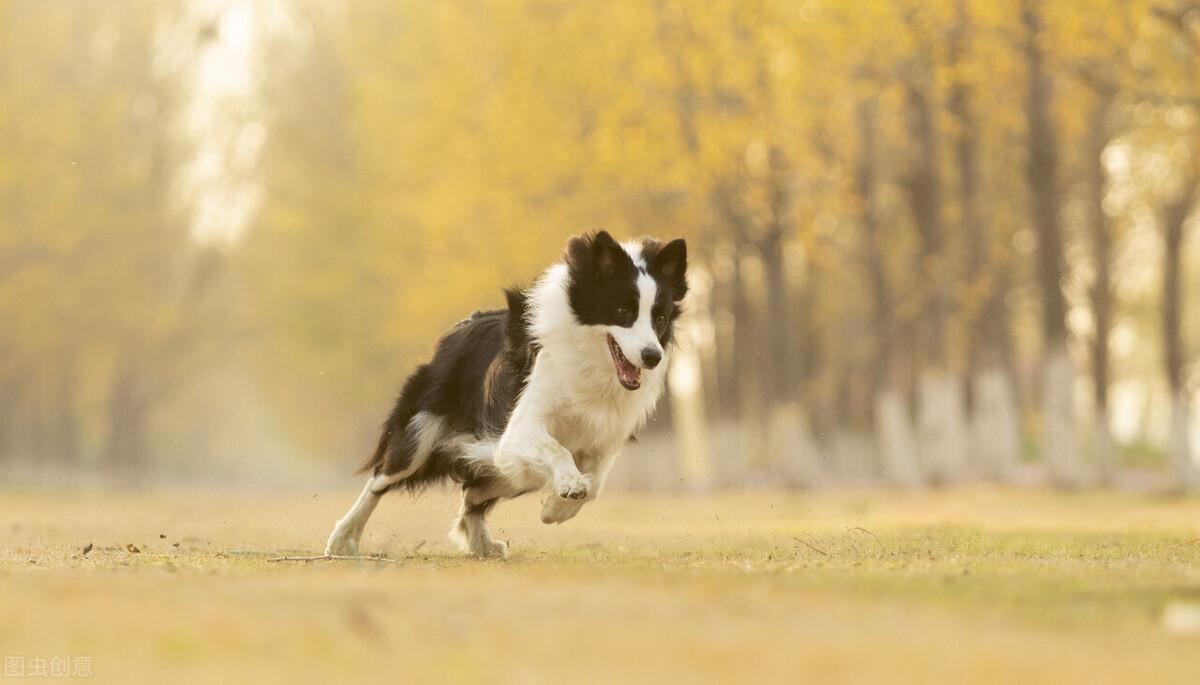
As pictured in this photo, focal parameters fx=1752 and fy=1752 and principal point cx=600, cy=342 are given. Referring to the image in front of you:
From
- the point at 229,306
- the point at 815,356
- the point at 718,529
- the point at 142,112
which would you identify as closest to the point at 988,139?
the point at 815,356

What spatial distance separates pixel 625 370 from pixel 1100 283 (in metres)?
21.5

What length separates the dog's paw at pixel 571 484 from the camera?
10227 millimetres

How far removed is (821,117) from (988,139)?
5521 millimetres

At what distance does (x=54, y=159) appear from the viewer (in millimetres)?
37469

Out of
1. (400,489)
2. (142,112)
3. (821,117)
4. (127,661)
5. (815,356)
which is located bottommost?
(127,661)

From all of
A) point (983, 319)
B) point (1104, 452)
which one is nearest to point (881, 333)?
point (983, 319)

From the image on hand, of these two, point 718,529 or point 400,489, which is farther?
point 718,529

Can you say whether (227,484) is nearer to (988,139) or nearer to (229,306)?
Result: (229,306)

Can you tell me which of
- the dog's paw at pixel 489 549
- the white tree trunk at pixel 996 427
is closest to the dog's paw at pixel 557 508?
the dog's paw at pixel 489 549

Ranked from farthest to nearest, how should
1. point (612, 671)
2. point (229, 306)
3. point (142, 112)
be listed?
point (229, 306), point (142, 112), point (612, 671)

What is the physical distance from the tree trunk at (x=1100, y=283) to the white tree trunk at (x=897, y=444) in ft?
9.23

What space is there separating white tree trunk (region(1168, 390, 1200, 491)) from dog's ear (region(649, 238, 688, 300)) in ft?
51.2

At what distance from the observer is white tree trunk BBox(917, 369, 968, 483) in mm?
26750

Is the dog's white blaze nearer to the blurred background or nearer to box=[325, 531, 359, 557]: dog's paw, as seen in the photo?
box=[325, 531, 359, 557]: dog's paw
